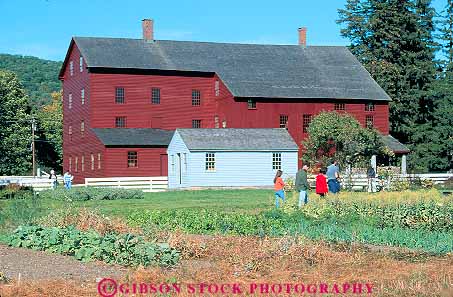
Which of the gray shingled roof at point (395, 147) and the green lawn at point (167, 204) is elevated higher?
the gray shingled roof at point (395, 147)

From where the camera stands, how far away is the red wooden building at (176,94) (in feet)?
208

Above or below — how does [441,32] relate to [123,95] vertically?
above

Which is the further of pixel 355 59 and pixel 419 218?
pixel 355 59

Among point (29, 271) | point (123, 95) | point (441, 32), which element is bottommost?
point (29, 271)

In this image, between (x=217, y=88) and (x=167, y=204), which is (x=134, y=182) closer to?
(x=217, y=88)

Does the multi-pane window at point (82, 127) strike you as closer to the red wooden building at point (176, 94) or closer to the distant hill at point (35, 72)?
the red wooden building at point (176, 94)

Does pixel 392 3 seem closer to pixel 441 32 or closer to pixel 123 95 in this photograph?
pixel 441 32

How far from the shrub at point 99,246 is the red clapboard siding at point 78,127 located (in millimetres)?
45613

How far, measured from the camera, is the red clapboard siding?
64.0m

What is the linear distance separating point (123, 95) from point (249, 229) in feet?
156

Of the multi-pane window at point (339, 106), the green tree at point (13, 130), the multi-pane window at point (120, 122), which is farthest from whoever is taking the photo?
the green tree at point (13, 130)

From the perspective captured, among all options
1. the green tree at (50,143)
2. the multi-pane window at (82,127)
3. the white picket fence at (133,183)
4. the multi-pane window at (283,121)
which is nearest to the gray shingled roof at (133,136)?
the multi-pane window at (82,127)

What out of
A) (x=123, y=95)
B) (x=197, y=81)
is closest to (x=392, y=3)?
(x=197, y=81)

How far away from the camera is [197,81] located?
224 feet
